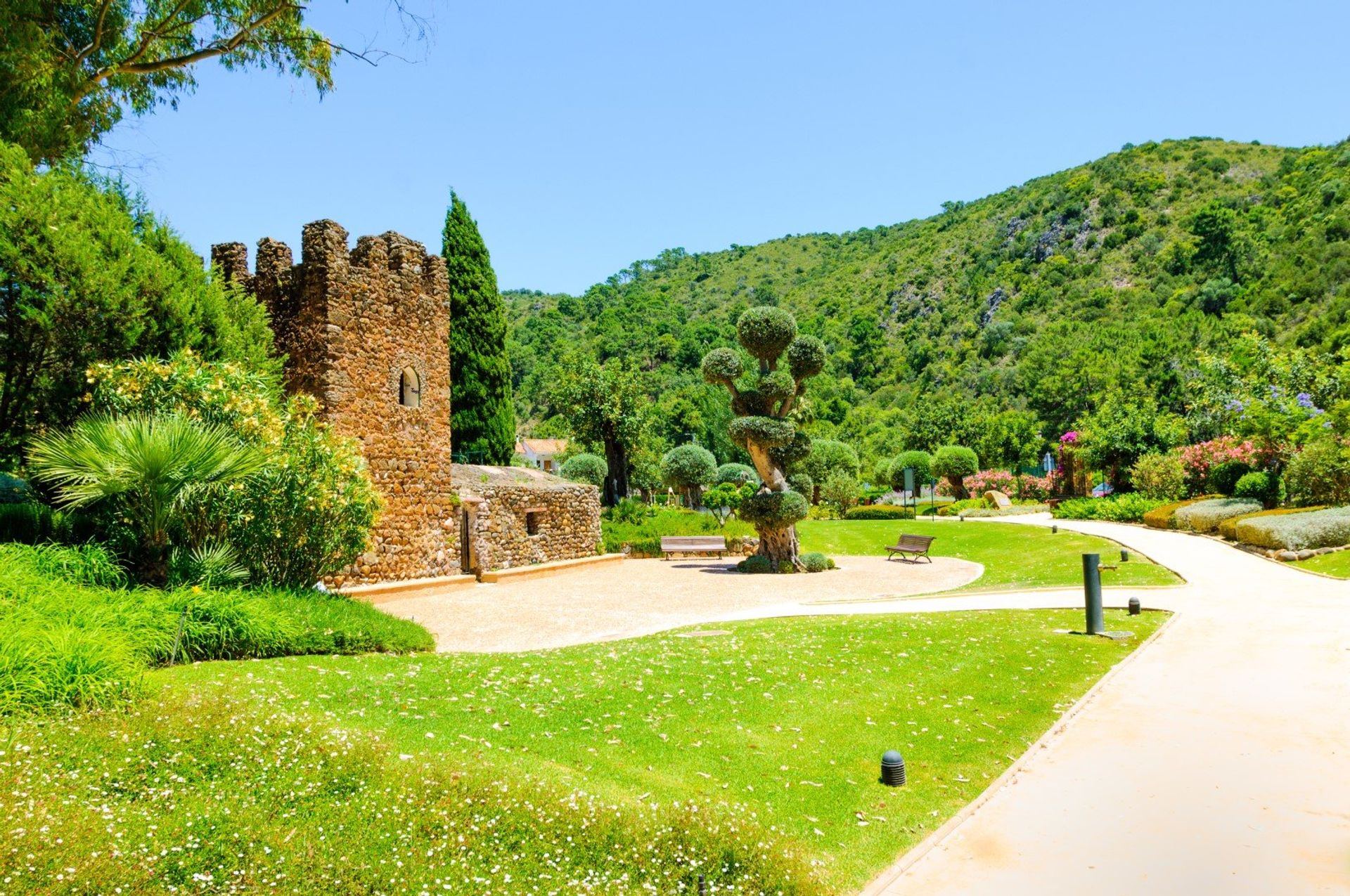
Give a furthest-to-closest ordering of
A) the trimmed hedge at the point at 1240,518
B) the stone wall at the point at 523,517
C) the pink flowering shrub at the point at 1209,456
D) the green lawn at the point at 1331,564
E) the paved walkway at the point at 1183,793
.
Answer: the pink flowering shrub at the point at 1209,456, the stone wall at the point at 523,517, the trimmed hedge at the point at 1240,518, the green lawn at the point at 1331,564, the paved walkway at the point at 1183,793

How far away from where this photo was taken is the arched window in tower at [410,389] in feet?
57.2

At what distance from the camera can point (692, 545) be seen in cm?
2567

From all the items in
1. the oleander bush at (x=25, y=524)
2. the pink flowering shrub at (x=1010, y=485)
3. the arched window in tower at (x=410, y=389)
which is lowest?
the pink flowering shrub at (x=1010, y=485)

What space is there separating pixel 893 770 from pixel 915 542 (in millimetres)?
18331

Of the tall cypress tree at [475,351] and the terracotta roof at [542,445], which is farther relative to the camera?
the terracotta roof at [542,445]

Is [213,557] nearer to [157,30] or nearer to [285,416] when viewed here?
[285,416]

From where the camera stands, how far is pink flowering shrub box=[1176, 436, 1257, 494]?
26312 millimetres

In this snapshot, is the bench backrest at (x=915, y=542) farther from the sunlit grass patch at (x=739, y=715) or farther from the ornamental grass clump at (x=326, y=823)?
the ornamental grass clump at (x=326, y=823)

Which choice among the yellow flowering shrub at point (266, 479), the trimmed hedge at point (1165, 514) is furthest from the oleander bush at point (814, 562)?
the yellow flowering shrub at point (266, 479)

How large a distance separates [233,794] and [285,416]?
791cm

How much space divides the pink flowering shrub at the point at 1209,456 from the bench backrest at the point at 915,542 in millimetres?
11193

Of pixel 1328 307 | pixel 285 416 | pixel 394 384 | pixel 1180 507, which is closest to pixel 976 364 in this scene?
pixel 1328 307

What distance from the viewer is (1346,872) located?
174 inches

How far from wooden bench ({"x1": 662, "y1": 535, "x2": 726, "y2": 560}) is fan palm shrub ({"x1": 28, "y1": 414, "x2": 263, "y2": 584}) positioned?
16700 millimetres
